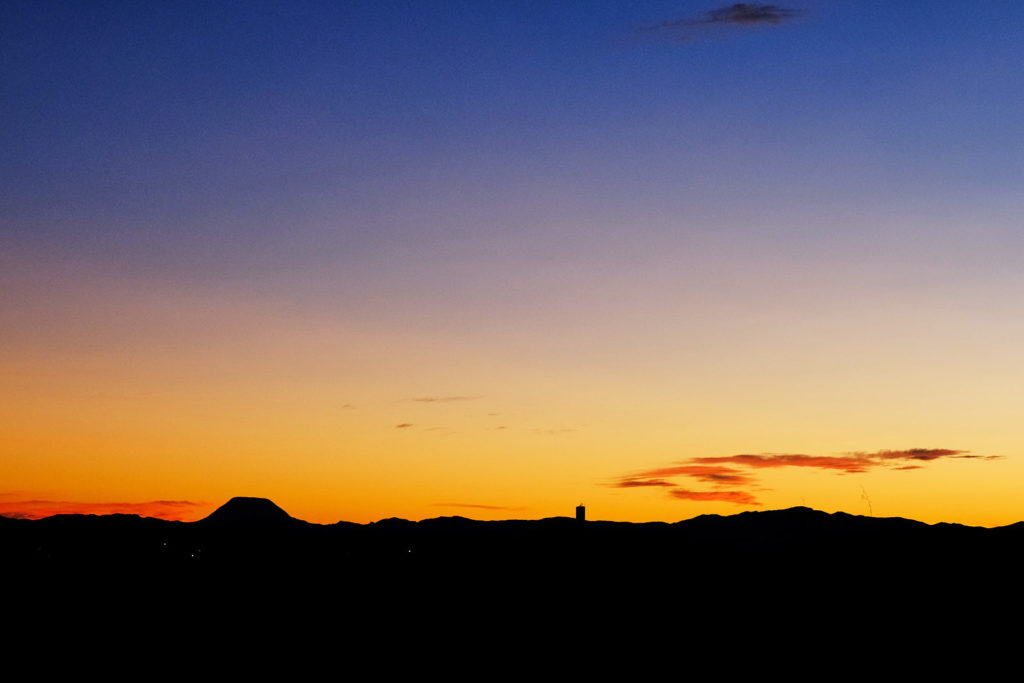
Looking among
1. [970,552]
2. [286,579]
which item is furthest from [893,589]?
[286,579]

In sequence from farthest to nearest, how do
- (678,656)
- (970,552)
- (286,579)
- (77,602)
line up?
(970,552) → (286,579) → (77,602) → (678,656)

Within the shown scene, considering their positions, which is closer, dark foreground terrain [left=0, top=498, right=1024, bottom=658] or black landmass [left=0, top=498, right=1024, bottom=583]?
dark foreground terrain [left=0, top=498, right=1024, bottom=658]

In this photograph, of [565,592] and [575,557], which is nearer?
[575,557]

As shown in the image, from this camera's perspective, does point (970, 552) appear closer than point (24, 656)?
No

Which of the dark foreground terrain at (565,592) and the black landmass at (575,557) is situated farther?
the black landmass at (575,557)

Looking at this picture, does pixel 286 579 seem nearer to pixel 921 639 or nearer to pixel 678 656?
pixel 678 656

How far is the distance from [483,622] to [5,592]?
42631mm

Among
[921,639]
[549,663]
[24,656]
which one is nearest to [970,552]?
[921,639]

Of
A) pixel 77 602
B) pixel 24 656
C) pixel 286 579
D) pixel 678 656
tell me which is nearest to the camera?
pixel 24 656

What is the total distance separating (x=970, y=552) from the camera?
361 feet

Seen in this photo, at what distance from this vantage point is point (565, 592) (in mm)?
78375

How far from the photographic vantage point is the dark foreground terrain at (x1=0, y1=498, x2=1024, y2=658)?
7456 cm

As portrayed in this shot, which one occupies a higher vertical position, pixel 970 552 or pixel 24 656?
pixel 970 552

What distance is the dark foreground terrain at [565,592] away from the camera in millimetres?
74562
